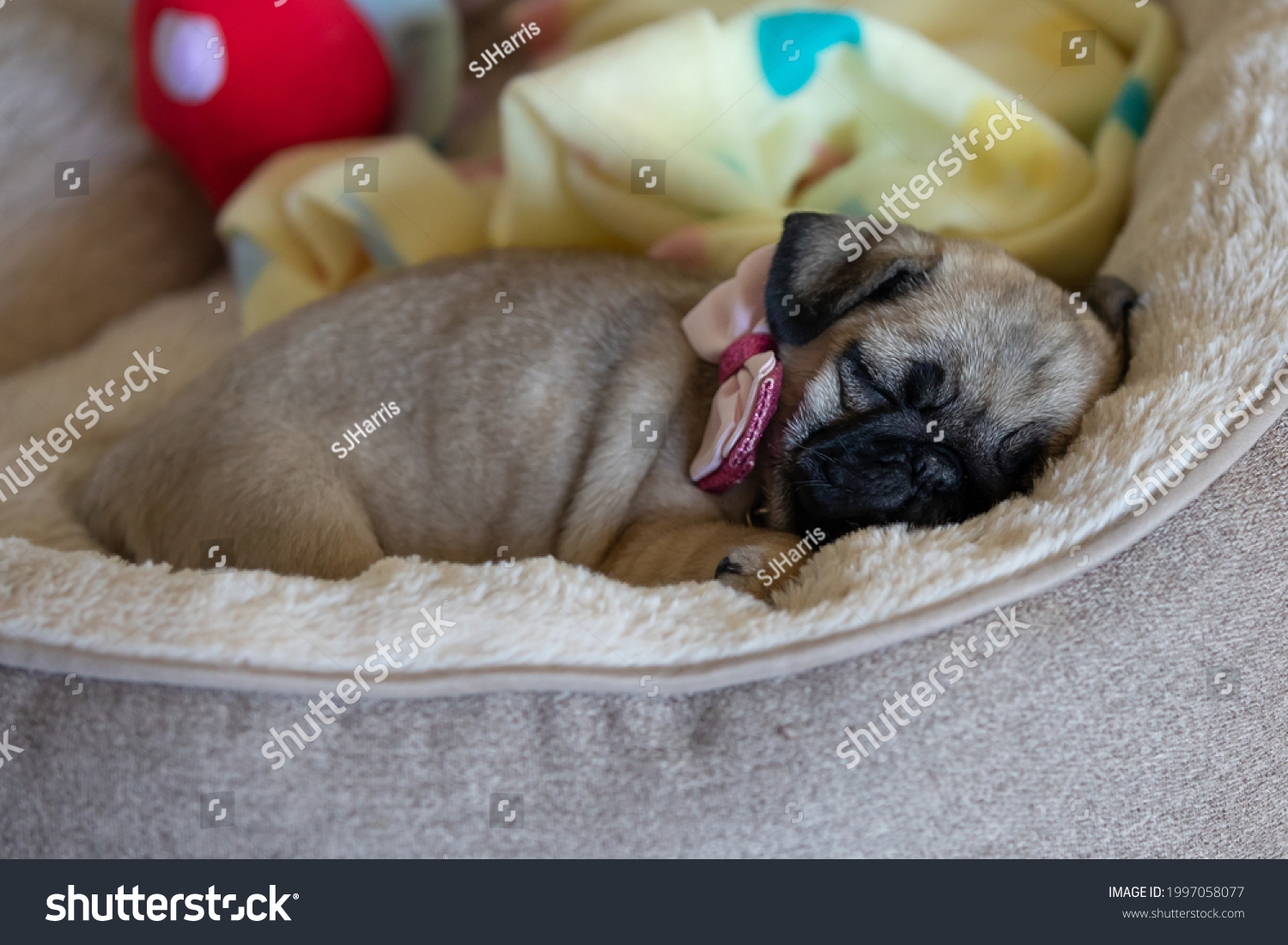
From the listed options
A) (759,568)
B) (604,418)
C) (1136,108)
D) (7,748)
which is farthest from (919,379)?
(7,748)

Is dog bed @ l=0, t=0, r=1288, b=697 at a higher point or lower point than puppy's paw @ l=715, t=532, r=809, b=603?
higher

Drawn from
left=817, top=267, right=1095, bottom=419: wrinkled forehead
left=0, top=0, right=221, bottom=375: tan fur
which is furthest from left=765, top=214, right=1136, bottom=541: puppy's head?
left=0, top=0, right=221, bottom=375: tan fur

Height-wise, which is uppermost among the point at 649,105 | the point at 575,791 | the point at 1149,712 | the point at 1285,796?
the point at 649,105

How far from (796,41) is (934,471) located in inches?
56.9

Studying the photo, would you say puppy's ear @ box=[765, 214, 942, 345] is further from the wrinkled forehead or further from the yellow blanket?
the yellow blanket

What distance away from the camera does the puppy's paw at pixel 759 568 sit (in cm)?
194

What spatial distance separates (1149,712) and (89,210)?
343 centimetres

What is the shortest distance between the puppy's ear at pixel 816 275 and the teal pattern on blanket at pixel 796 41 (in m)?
0.83

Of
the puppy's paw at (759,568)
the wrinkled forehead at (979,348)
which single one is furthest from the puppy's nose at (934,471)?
the puppy's paw at (759,568)

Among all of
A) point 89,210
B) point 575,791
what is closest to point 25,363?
point 89,210

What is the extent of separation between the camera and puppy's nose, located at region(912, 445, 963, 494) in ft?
6.59

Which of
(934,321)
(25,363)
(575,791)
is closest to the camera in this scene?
(575,791)

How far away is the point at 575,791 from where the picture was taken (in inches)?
63.9

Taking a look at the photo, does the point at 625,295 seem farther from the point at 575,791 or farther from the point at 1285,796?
the point at 1285,796
